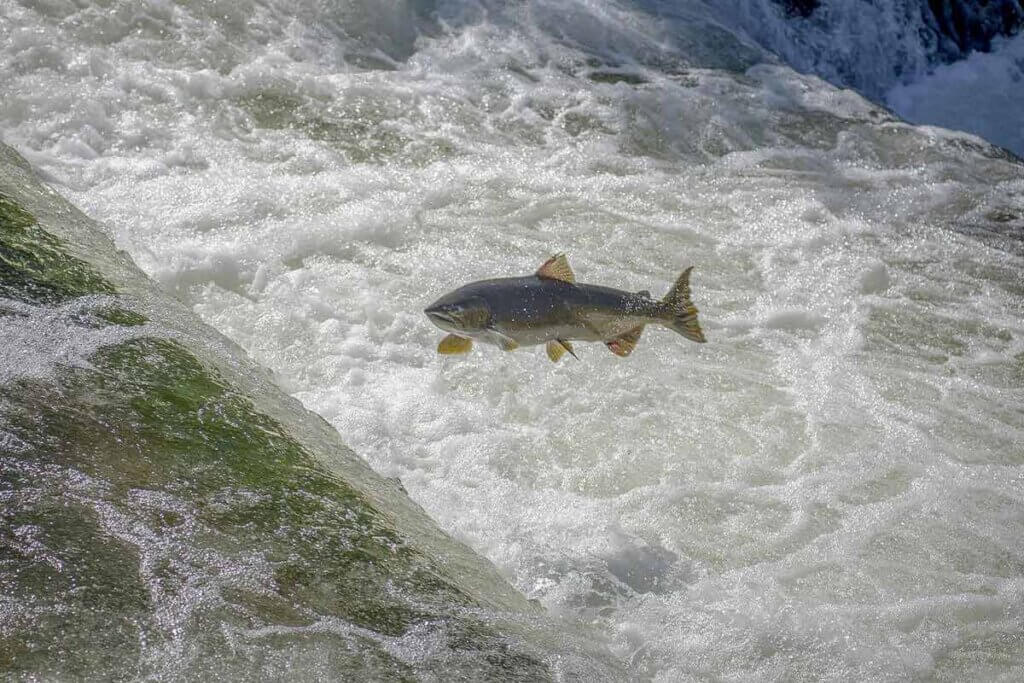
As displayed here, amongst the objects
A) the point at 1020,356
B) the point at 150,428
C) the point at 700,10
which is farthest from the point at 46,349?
the point at 700,10

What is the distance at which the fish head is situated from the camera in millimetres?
3006

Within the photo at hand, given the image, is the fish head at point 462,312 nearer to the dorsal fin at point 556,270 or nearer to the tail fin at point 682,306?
the dorsal fin at point 556,270

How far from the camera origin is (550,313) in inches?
125

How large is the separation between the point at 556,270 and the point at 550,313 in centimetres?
14

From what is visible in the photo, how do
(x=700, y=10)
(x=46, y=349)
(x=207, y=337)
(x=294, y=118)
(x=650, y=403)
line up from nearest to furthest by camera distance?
1. (x=46, y=349)
2. (x=207, y=337)
3. (x=650, y=403)
4. (x=294, y=118)
5. (x=700, y=10)

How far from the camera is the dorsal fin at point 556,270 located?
3.16 m

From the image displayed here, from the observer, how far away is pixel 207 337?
337cm

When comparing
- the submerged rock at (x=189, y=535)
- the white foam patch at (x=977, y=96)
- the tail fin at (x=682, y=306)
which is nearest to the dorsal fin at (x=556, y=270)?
the tail fin at (x=682, y=306)

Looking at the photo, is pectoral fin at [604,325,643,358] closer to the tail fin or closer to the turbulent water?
the tail fin

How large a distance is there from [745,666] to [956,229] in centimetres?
468

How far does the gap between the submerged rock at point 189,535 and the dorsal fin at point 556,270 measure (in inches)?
31.2

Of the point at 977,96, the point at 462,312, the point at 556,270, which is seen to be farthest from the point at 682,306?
the point at 977,96

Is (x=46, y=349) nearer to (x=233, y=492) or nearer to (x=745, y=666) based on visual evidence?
(x=233, y=492)

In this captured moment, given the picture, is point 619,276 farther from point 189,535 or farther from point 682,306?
point 189,535
